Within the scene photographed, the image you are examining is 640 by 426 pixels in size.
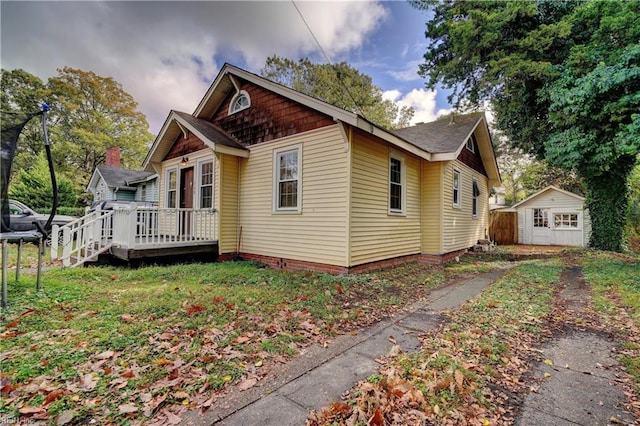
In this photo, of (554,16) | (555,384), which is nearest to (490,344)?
(555,384)

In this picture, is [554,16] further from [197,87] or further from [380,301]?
[197,87]

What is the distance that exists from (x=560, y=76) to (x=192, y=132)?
38.9 ft

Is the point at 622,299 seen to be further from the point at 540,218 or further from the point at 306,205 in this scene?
the point at 540,218

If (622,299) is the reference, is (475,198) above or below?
above

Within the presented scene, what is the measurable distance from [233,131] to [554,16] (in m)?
12.0

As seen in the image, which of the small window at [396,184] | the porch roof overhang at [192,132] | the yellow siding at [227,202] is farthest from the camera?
the yellow siding at [227,202]

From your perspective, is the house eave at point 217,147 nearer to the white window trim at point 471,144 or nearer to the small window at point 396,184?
the small window at point 396,184

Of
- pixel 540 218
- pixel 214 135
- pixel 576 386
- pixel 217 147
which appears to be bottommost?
pixel 576 386

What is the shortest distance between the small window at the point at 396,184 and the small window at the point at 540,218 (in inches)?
548

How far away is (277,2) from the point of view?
315 inches

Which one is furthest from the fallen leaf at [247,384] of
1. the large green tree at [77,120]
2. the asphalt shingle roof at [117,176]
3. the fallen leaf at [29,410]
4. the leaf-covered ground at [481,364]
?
the large green tree at [77,120]

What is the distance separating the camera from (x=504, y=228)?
18062 mm

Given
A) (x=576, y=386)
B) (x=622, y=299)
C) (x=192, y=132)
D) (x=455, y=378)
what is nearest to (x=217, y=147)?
(x=192, y=132)

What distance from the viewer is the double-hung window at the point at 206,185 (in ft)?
29.7
